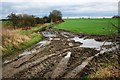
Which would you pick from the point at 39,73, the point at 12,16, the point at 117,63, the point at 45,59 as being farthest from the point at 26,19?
the point at 117,63

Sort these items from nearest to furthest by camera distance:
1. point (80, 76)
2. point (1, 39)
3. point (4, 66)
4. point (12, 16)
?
1. point (80, 76)
2. point (4, 66)
3. point (1, 39)
4. point (12, 16)

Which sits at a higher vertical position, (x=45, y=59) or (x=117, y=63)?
(x=117, y=63)

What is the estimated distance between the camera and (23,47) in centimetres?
2938

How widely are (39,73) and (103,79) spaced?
470cm

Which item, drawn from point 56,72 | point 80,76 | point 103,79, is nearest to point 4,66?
point 56,72

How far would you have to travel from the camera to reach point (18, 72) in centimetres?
1661

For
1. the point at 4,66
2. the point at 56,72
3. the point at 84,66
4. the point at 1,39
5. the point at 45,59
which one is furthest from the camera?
the point at 1,39

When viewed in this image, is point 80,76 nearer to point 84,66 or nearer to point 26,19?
point 84,66

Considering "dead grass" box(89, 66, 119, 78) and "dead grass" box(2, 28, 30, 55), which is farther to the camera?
"dead grass" box(2, 28, 30, 55)

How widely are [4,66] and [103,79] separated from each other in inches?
330

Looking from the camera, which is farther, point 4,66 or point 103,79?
point 4,66

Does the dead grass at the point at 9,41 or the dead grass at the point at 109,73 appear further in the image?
the dead grass at the point at 9,41

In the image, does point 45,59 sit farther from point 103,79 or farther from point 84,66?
point 103,79

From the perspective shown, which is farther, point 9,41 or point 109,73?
point 9,41
